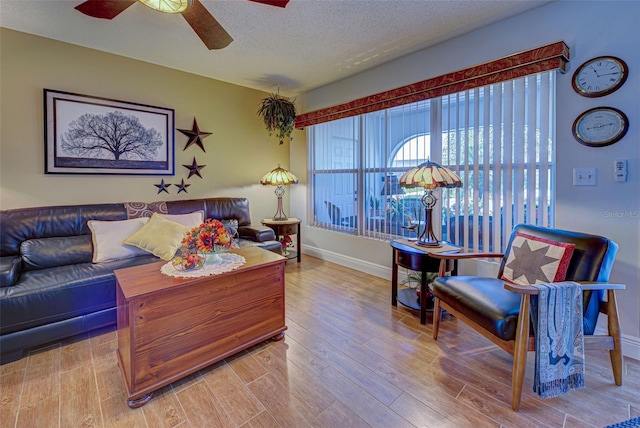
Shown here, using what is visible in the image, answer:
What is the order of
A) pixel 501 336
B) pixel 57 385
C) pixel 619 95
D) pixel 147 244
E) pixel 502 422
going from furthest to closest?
pixel 147 244 → pixel 619 95 → pixel 57 385 → pixel 501 336 → pixel 502 422

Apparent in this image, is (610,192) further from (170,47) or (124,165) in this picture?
(124,165)

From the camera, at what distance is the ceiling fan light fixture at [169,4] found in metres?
1.63

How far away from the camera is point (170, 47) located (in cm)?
293

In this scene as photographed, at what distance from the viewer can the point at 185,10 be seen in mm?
1749

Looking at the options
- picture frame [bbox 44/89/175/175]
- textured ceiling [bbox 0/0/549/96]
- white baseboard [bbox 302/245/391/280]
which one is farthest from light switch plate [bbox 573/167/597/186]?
picture frame [bbox 44/89/175/175]

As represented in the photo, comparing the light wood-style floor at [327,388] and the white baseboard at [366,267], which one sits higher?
the white baseboard at [366,267]

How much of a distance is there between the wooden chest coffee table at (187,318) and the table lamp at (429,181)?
4.26 feet

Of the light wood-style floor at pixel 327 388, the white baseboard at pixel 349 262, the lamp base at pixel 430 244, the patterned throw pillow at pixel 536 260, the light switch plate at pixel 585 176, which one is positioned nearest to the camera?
the light wood-style floor at pixel 327 388

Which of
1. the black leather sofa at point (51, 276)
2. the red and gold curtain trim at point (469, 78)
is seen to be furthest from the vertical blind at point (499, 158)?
the black leather sofa at point (51, 276)

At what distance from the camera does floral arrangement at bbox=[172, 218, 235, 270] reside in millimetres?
1806

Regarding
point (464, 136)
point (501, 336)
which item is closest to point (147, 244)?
point (501, 336)

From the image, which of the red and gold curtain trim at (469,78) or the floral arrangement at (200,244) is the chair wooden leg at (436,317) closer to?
the floral arrangement at (200,244)

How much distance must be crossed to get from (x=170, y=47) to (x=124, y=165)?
136 centimetres

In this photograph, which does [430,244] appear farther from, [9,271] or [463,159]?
[9,271]
